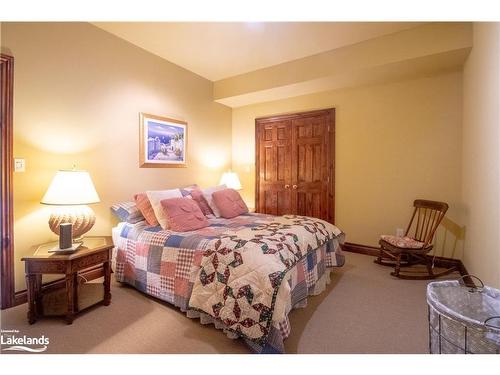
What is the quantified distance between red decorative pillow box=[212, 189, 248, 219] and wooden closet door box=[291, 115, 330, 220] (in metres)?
1.21

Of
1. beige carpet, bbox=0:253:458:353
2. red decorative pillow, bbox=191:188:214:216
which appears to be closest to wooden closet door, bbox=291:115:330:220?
red decorative pillow, bbox=191:188:214:216

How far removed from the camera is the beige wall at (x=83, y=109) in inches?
83.7

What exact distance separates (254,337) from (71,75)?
114 inches

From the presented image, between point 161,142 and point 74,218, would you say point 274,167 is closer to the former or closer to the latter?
point 161,142

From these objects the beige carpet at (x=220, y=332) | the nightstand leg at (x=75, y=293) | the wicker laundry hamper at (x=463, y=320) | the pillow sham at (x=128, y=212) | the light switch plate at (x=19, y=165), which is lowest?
the beige carpet at (x=220, y=332)

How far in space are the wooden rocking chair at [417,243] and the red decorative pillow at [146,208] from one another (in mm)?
2660

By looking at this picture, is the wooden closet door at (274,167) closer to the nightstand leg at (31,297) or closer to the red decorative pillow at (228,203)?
the red decorative pillow at (228,203)

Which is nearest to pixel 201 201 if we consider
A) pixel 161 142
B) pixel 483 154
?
pixel 161 142

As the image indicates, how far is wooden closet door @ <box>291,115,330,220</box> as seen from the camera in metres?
3.84

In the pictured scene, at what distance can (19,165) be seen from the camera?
82.2 inches

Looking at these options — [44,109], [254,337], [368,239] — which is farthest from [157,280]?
[368,239]

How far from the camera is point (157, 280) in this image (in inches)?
83.4

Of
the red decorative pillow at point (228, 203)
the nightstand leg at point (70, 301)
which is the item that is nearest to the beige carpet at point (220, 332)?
the nightstand leg at point (70, 301)
